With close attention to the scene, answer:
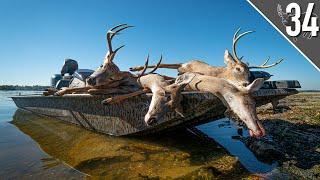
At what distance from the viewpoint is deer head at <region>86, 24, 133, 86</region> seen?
8.74 metres

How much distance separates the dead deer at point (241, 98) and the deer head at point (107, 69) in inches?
138

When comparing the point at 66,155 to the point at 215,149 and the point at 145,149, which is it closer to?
the point at 145,149

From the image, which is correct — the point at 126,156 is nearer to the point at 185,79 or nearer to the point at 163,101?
the point at 163,101

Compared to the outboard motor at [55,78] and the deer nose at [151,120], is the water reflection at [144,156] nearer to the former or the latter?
the deer nose at [151,120]

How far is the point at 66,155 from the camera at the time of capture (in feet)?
24.9

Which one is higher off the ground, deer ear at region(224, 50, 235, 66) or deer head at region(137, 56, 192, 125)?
deer ear at region(224, 50, 235, 66)

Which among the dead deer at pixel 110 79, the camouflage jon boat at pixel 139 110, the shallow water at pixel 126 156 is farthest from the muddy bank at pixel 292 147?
the dead deer at pixel 110 79

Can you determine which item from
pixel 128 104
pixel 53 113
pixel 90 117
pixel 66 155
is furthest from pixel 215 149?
pixel 53 113

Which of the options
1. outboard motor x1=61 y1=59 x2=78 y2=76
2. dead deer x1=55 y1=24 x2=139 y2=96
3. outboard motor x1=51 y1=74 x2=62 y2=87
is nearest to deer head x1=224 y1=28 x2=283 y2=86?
dead deer x1=55 y1=24 x2=139 y2=96

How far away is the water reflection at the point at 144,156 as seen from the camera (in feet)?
19.4

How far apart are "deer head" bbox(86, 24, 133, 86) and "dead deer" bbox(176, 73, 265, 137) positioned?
138 inches

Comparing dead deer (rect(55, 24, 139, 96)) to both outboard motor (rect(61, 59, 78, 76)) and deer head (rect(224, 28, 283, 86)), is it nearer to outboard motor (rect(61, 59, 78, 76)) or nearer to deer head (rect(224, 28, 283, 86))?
deer head (rect(224, 28, 283, 86))

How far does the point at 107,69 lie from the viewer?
8.86m

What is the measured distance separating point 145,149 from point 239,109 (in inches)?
131
